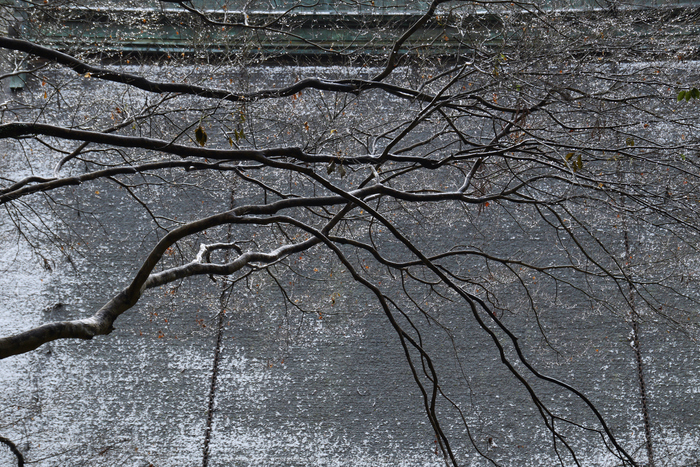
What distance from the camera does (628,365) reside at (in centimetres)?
481

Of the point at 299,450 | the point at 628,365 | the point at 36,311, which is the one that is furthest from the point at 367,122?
the point at 36,311

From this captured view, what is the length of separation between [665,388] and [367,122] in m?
3.40

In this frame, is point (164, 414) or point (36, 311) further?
point (36, 311)

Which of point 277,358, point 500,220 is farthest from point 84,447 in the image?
point 500,220

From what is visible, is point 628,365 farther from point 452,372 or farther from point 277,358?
point 277,358

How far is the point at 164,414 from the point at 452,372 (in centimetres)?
246

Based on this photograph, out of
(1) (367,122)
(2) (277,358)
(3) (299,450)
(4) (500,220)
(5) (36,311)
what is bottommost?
(3) (299,450)

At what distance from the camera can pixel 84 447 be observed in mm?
4566

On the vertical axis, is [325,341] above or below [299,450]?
above

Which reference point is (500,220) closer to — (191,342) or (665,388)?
(665,388)

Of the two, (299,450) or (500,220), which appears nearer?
(299,450)

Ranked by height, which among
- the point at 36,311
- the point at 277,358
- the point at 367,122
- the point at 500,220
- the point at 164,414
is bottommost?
the point at 164,414

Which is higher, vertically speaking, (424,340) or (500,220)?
(500,220)

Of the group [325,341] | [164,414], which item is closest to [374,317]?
[325,341]
